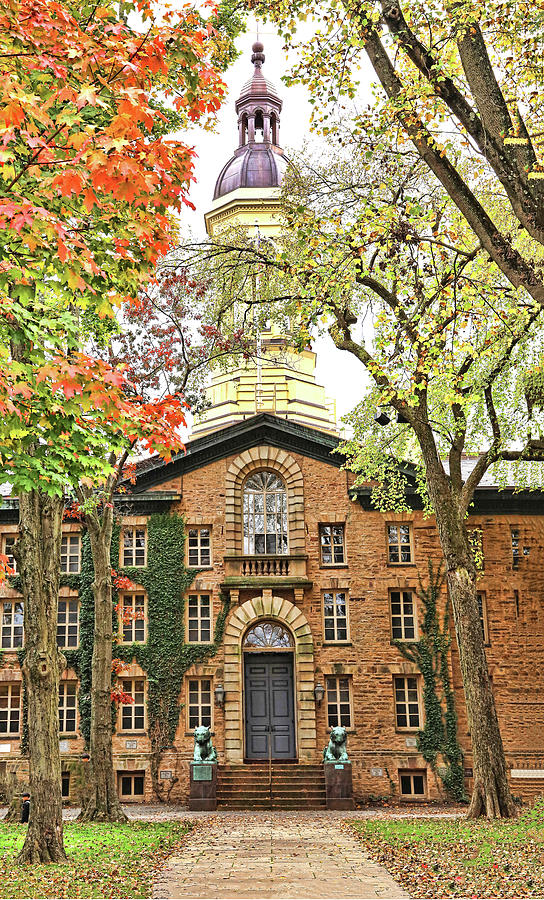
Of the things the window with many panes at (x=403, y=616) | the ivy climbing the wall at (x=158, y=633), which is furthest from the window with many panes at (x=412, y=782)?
the ivy climbing the wall at (x=158, y=633)

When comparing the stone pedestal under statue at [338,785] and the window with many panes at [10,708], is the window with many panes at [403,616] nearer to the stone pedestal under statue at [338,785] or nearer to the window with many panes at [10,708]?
the stone pedestal under statue at [338,785]

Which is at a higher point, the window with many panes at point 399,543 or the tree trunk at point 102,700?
the window with many panes at point 399,543

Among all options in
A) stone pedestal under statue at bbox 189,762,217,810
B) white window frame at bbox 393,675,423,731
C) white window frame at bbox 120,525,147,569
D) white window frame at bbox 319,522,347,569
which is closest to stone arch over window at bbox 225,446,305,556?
white window frame at bbox 319,522,347,569

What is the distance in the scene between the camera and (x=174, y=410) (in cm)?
896

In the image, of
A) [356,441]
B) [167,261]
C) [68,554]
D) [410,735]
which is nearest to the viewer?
[167,261]

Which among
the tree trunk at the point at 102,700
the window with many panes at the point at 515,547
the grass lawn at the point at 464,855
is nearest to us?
the grass lawn at the point at 464,855

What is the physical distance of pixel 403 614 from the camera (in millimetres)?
24906

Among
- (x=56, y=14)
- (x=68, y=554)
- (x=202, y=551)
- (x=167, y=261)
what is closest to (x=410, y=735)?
(x=202, y=551)

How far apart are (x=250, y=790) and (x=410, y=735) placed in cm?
461

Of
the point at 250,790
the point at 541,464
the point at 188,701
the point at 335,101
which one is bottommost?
the point at 250,790

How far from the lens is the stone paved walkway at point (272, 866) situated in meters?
10.1

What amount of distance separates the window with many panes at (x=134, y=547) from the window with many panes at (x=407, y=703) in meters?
7.83

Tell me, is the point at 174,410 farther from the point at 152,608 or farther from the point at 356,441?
the point at 152,608

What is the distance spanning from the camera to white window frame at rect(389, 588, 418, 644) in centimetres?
2470
